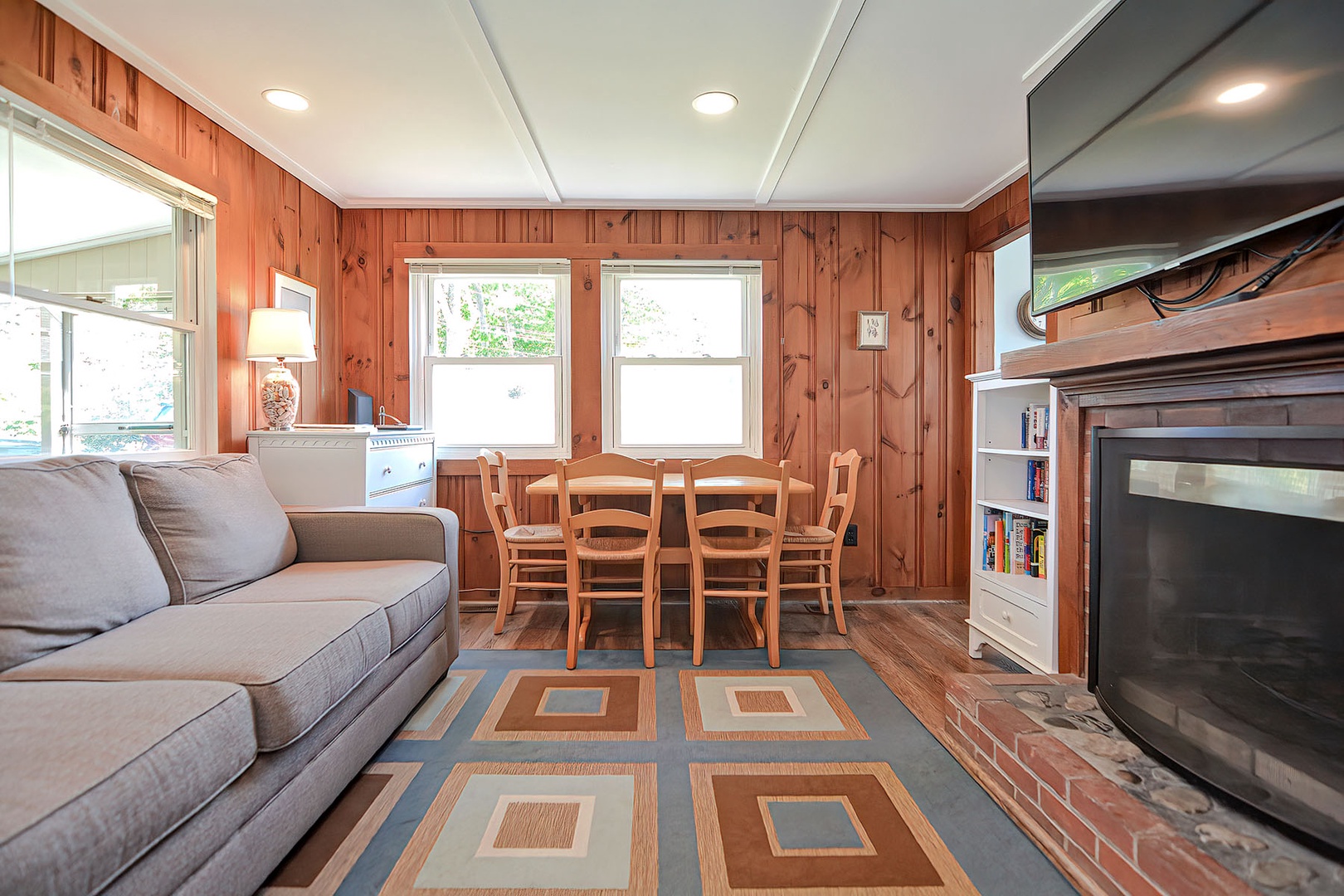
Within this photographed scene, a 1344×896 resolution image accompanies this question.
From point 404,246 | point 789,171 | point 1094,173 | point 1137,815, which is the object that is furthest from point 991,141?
point 404,246

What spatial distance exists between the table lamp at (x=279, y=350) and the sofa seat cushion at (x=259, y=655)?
1.28 meters

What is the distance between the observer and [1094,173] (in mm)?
1769

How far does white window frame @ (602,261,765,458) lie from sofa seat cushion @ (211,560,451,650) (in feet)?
5.42

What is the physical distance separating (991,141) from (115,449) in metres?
3.77

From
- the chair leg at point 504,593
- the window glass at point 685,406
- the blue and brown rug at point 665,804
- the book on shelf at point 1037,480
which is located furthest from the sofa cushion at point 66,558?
the book on shelf at point 1037,480

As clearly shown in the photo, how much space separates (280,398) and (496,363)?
123 centimetres

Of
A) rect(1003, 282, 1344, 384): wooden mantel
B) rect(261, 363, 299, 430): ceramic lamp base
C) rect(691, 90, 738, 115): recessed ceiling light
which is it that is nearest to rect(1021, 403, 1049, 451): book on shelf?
rect(1003, 282, 1344, 384): wooden mantel

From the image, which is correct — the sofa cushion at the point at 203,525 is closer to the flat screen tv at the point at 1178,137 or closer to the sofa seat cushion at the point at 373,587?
the sofa seat cushion at the point at 373,587

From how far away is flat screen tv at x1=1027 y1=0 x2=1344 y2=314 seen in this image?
46.1 inches

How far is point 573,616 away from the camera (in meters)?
2.61

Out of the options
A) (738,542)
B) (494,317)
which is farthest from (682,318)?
(738,542)

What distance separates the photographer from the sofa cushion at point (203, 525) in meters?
1.83

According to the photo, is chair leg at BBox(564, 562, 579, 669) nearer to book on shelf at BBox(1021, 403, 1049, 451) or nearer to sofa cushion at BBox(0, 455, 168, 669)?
sofa cushion at BBox(0, 455, 168, 669)

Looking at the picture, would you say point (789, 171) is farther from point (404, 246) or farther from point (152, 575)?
point (152, 575)
